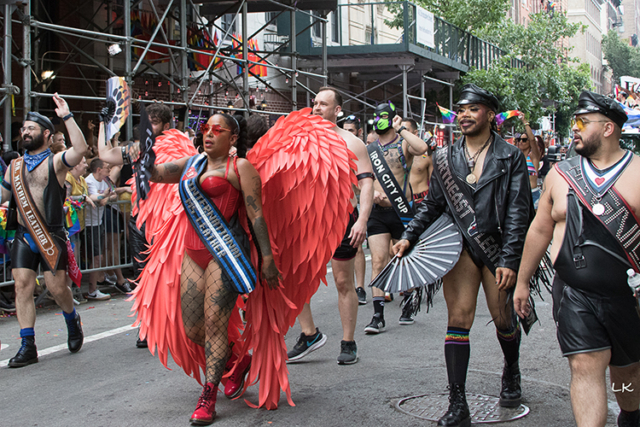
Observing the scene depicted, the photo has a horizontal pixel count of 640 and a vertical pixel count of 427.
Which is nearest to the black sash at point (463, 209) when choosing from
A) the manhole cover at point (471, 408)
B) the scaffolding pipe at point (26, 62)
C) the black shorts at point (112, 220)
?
the manhole cover at point (471, 408)

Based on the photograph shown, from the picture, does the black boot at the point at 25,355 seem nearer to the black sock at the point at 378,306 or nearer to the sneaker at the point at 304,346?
the sneaker at the point at 304,346

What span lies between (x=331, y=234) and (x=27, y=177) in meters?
2.82

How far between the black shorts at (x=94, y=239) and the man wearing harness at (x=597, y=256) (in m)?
6.56

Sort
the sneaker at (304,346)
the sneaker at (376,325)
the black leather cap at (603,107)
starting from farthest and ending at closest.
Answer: the sneaker at (376,325)
the sneaker at (304,346)
the black leather cap at (603,107)

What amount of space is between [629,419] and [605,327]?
0.65m

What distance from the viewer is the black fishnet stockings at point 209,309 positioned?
4086mm

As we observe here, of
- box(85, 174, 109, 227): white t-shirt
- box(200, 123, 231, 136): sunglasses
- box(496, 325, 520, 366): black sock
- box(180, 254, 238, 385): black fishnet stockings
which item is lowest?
box(496, 325, 520, 366): black sock

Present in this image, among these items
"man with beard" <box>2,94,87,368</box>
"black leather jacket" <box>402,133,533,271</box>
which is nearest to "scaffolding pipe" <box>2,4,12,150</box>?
"man with beard" <box>2,94,87,368</box>

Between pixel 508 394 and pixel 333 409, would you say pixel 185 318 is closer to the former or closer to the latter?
pixel 333 409

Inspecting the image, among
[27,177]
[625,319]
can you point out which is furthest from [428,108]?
[625,319]

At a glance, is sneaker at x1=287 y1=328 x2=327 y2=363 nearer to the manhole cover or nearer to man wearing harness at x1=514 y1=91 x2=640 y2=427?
the manhole cover

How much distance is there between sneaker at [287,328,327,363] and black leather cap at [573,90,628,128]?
9.46 ft

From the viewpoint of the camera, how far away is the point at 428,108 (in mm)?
26797

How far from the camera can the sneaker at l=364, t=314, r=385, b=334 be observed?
6.31m
